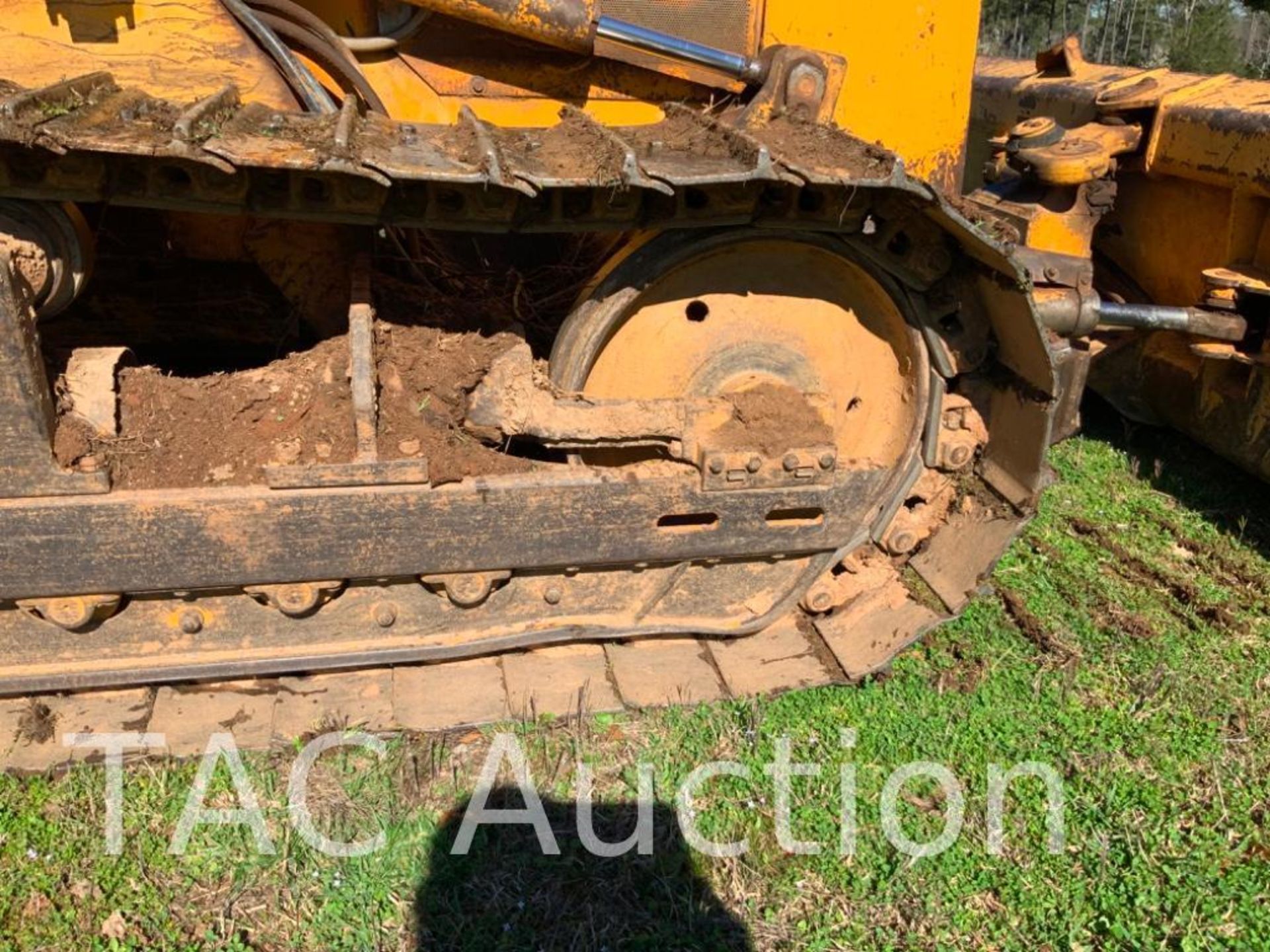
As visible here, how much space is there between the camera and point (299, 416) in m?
2.56

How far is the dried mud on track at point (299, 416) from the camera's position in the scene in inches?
97.7

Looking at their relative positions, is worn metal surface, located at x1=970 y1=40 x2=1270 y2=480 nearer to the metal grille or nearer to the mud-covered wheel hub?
the mud-covered wheel hub

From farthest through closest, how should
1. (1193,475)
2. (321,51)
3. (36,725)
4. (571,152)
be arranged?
Answer: (1193,475) → (36,725) → (321,51) → (571,152)

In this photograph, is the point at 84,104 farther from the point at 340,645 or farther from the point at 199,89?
the point at 340,645

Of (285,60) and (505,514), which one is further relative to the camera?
(505,514)

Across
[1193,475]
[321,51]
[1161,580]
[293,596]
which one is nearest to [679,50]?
[321,51]

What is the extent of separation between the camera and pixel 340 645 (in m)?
2.76

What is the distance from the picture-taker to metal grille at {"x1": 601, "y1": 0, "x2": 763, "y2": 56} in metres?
2.69

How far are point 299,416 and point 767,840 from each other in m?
1.48

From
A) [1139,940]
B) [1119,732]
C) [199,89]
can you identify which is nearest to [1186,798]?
[1119,732]

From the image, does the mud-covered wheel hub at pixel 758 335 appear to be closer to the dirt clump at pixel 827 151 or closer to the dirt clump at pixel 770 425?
the dirt clump at pixel 770 425

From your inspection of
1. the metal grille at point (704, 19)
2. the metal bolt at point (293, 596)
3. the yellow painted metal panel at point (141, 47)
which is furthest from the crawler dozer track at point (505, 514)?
the metal grille at point (704, 19)

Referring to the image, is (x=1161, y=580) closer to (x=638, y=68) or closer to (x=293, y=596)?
(x=638, y=68)

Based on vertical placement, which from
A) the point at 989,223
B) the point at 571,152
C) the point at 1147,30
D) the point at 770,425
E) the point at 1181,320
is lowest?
the point at 770,425
